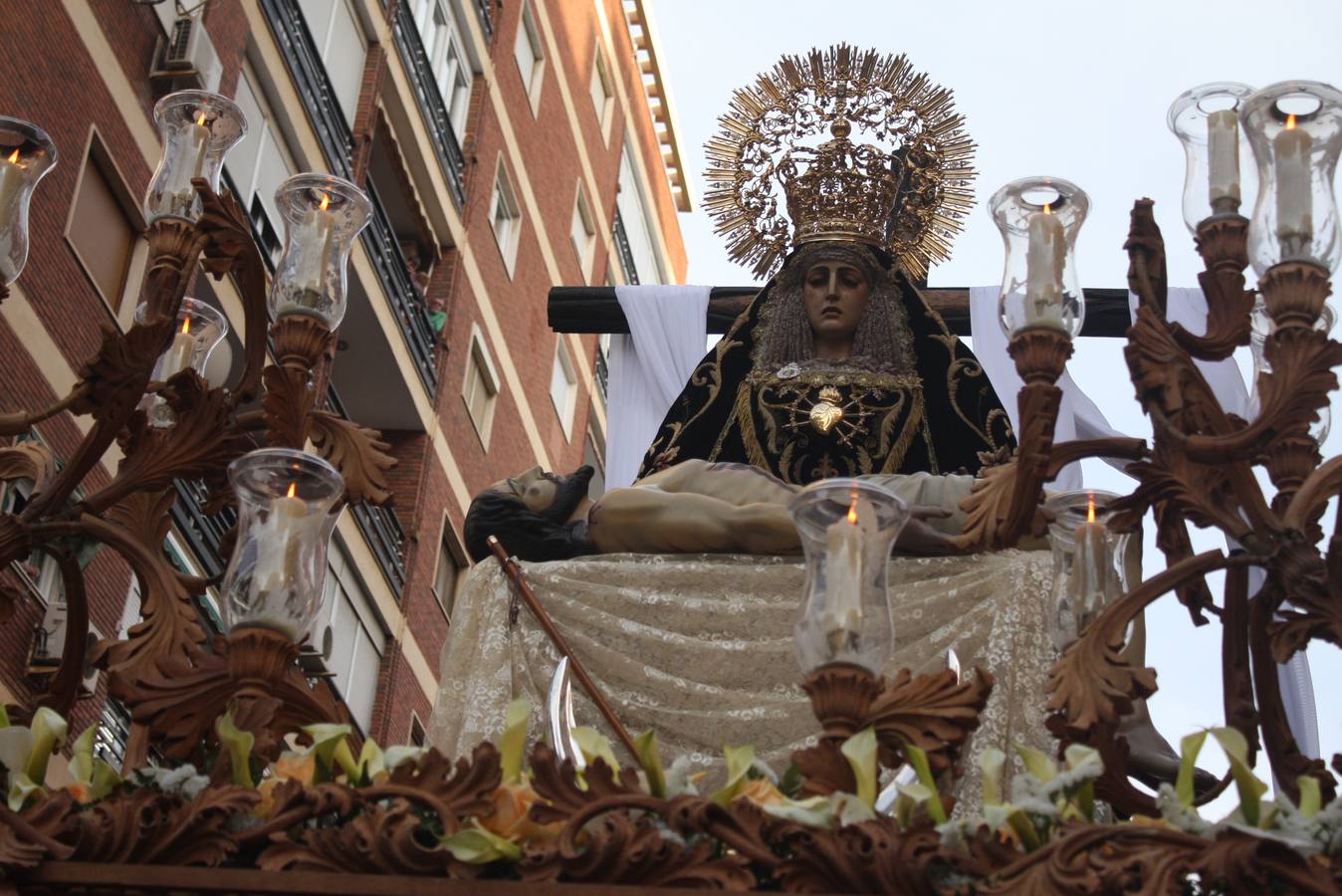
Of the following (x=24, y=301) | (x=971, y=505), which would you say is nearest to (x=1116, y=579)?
(x=971, y=505)

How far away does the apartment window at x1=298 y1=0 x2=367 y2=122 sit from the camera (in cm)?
2288

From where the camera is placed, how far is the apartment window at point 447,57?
86.2 feet

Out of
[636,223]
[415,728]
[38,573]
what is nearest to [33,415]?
[38,573]

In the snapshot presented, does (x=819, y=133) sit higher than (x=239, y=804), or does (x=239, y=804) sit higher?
(x=819, y=133)

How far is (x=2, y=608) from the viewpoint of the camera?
714 cm

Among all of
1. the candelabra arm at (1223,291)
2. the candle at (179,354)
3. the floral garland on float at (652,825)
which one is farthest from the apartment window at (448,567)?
the floral garland on float at (652,825)

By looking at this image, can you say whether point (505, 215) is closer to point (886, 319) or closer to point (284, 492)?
point (886, 319)

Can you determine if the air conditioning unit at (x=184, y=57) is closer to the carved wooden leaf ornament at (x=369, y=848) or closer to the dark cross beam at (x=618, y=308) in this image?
the dark cross beam at (x=618, y=308)

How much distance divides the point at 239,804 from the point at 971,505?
2347 millimetres

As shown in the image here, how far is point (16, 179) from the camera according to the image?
297 inches

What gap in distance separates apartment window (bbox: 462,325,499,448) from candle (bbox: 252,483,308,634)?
20.8 m

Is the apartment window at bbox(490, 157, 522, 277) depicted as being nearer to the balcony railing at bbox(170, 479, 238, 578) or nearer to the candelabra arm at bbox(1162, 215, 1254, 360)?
the balcony railing at bbox(170, 479, 238, 578)

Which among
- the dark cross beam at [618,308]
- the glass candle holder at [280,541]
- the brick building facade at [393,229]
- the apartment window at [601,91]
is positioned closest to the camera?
the glass candle holder at [280,541]

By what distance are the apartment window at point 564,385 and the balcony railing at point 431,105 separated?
5116mm
